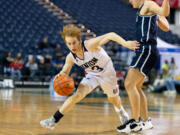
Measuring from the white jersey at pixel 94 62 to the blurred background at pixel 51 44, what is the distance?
7.83m

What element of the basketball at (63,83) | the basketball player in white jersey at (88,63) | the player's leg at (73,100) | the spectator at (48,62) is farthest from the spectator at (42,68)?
the player's leg at (73,100)

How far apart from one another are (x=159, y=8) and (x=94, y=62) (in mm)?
965

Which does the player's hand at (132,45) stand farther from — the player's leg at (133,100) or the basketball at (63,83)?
the basketball at (63,83)

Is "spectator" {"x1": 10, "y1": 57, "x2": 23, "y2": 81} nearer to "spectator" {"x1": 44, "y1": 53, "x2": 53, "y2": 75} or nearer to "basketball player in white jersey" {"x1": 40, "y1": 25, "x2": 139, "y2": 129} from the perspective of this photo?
"spectator" {"x1": 44, "y1": 53, "x2": 53, "y2": 75}

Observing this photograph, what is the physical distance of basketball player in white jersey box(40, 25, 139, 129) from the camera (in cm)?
422

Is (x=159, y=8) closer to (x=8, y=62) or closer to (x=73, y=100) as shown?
(x=73, y=100)

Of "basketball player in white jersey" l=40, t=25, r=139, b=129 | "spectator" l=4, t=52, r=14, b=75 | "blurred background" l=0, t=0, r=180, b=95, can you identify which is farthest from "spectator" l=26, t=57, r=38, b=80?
"basketball player in white jersey" l=40, t=25, r=139, b=129

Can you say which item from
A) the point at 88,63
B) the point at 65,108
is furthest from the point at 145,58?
the point at 65,108

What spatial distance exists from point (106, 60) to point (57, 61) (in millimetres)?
10744

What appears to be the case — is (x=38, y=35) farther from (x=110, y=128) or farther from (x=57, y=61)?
(x=110, y=128)

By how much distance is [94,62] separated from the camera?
14.7 ft

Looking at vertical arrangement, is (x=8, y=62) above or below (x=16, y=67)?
above

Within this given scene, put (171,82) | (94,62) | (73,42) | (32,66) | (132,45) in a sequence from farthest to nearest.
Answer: (171,82)
(32,66)
(94,62)
(73,42)
(132,45)

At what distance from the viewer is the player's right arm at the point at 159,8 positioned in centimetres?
389
